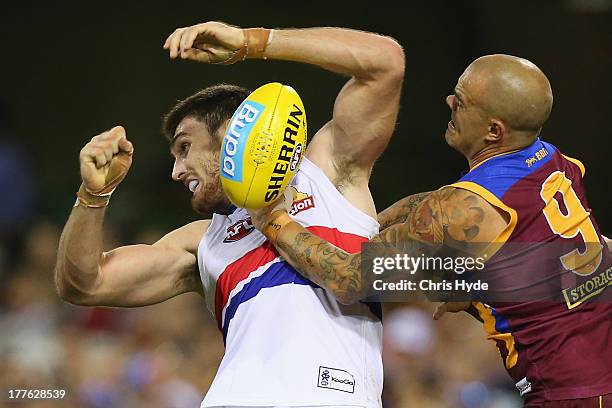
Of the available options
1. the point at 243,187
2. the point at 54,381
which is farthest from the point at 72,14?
the point at 243,187

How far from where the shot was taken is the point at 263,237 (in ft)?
12.8

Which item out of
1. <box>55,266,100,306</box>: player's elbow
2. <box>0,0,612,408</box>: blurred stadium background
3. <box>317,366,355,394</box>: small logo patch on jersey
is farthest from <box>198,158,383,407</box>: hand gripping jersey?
<box>0,0,612,408</box>: blurred stadium background

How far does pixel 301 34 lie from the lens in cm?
374

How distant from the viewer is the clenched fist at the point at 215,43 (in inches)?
141

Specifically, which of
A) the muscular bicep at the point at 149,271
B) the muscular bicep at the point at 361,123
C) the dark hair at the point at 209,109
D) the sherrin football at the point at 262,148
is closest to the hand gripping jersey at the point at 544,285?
the muscular bicep at the point at 361,123

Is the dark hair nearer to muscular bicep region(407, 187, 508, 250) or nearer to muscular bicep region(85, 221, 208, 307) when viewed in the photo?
muscular bicep region(85, 221, 208, 307)

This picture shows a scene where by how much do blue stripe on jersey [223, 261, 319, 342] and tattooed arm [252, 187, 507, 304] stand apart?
0.26 ft

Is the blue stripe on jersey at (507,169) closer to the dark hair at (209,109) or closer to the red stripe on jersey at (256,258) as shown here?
the red stripe on jersey at (256,258)

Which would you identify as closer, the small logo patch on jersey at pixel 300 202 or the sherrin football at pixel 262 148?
the sherrin football at pixel 262 148

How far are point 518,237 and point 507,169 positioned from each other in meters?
0.24

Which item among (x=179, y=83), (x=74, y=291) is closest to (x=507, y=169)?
(x=74, y=291)

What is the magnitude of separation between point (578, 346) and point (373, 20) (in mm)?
5942

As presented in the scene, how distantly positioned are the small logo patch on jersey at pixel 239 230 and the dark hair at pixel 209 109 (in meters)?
0.35

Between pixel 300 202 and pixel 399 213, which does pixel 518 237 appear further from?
pixel 300 202
